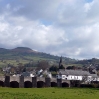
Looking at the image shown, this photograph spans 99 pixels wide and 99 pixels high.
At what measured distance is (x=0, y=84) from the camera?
70312 millimetres

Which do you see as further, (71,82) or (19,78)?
(71,82)

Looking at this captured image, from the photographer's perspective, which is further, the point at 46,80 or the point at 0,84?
the point at 46,80

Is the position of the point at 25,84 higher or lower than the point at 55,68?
lower

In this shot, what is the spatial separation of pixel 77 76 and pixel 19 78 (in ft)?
194

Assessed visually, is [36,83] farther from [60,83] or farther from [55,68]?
[55,68]

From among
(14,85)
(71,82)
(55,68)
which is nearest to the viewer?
(14,85)

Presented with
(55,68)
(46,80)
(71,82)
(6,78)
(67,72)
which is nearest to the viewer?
(6,78)

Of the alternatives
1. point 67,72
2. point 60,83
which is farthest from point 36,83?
point 67,72

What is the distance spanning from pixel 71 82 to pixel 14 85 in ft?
79.4

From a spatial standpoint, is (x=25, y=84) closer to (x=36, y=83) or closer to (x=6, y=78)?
(x=36, y=83)

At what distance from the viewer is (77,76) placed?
126 metres

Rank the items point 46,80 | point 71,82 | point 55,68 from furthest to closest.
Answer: point 55,68 < point 71,82 < point 46,80

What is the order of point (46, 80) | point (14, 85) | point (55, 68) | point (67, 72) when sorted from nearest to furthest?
point (14, 85) < point (46, 80) < point (67, 72) < point (55, 68)

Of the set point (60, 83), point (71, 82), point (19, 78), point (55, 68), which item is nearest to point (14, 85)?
point (19, 78)
